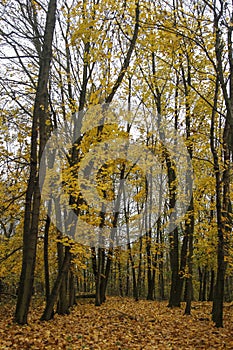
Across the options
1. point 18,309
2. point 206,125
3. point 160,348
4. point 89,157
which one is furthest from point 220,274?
point 206,125

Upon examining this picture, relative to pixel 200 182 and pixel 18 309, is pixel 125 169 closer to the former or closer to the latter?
pixel 200 182

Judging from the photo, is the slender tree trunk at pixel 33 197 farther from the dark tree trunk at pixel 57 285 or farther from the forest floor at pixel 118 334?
the dark tree trunk at pixel 57 285

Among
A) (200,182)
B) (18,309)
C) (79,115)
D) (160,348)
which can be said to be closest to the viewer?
(160,348)

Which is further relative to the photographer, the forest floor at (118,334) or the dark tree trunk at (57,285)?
the dark tree trunk at (57,285)

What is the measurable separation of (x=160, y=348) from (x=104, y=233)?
270 inches

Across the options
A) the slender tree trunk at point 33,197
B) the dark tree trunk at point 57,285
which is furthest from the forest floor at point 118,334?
the slender tree trunk at point 33,197

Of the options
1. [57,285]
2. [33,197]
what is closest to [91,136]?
[33,197]

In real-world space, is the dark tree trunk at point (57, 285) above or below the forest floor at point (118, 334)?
above

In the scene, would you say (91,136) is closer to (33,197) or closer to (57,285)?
(33,197)

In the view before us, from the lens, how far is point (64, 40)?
45.0ft

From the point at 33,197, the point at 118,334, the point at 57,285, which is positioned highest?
the point at 33,197

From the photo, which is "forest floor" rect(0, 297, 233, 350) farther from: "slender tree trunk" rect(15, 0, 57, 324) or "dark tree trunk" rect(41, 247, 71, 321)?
"slender tree trunk" rect(15, 0, 57, 324)

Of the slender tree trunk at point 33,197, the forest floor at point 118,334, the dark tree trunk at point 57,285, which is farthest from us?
the dark tree trunk at point 57,285

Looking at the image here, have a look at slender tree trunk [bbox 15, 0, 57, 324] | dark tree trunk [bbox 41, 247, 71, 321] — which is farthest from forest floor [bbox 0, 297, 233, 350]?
slender tree trunk [bbox 15, 0, 57, 324]
